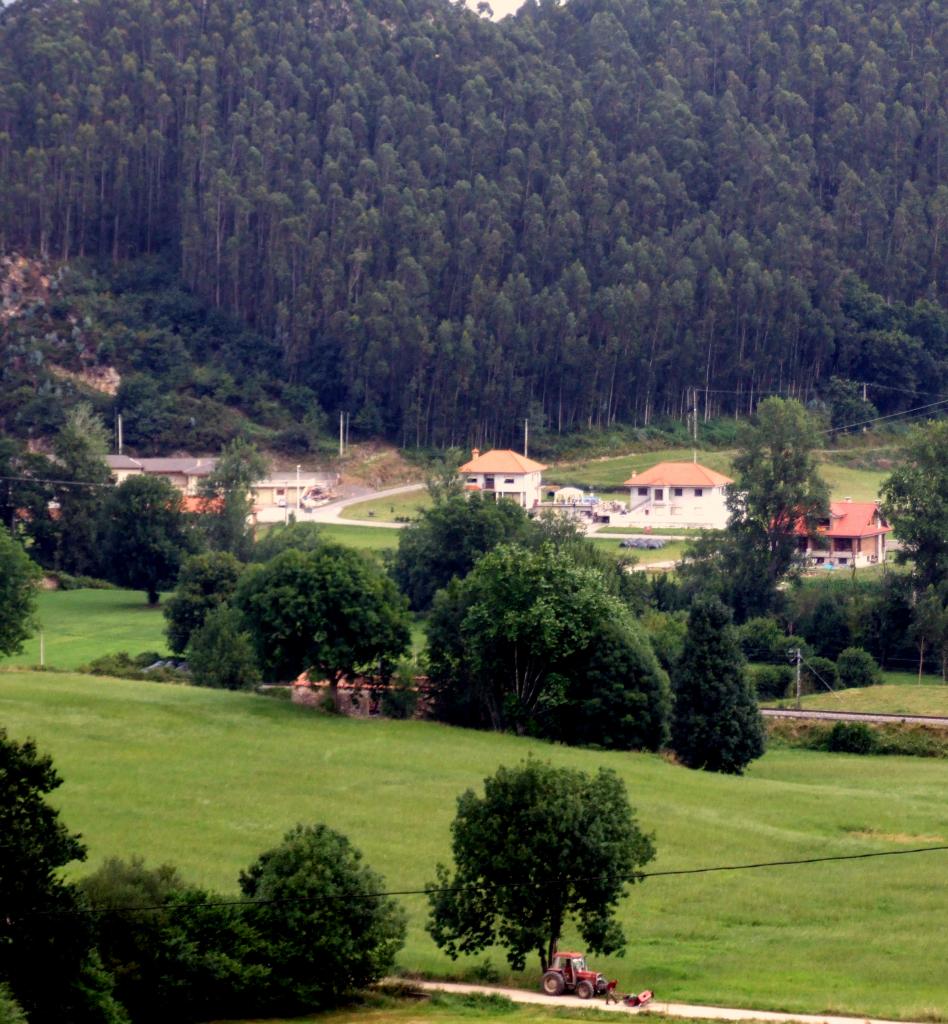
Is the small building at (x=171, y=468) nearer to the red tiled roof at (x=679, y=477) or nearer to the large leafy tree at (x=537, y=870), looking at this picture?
the red tiled roof at (x=679, y=477)

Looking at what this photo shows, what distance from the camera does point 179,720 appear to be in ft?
144

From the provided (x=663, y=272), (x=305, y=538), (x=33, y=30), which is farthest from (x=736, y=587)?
(x=33, y=30)

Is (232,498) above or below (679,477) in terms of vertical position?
below

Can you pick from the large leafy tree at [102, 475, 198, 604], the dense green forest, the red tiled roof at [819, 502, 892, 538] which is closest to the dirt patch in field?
the large leafy tree at [102, 475, 198, 604]

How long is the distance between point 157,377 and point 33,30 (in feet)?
129

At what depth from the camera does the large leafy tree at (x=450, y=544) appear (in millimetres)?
71188

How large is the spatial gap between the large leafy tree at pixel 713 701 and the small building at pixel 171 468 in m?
48.0

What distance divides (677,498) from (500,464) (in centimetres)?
1018

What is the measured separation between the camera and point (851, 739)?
167ft

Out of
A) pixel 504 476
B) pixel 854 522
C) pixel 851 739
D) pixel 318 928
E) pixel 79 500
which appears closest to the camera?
pixel 318 928

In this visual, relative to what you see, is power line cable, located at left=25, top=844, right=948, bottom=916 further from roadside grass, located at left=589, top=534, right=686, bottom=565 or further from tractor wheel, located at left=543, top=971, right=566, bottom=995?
roadside grass, located at left=589, top=534, right=686, bottom=565

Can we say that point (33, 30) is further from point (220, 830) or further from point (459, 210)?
point (220, 830)

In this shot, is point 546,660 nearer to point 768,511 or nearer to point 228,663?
point 228,663

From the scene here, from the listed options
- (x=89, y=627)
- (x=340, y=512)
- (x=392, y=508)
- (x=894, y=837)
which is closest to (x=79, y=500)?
(x=340, y=512)
